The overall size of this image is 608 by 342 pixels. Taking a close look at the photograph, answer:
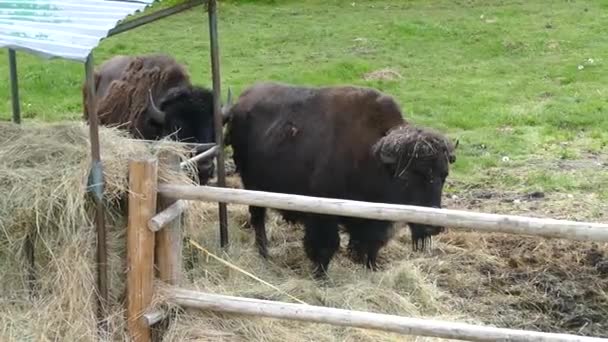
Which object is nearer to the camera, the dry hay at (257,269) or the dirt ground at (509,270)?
the dry hay at (257,269)

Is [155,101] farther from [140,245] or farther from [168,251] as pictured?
[140,245]

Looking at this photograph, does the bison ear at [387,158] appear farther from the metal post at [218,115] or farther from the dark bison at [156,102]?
the dark bison at [156,102]

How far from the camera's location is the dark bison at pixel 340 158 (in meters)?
7.00

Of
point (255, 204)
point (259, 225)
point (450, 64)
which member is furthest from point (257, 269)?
point (450, 64)

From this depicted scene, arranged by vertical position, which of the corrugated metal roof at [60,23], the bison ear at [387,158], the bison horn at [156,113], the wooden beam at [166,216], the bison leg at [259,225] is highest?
the corrugated metal roof at [60,23]

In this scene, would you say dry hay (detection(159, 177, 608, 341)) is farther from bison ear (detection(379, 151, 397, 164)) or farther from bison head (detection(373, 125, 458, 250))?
bison ear (detection(379, 151, 397, 164))

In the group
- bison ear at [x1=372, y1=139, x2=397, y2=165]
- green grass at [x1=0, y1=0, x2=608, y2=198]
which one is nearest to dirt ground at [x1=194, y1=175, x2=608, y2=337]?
bison ear at [x1=372, y1=139, x2=397, y2=165]

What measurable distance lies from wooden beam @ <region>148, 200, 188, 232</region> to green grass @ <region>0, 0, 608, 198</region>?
464cm

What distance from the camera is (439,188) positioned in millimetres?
6980

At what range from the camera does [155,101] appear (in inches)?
332

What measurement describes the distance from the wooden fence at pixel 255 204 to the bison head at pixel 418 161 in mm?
1725

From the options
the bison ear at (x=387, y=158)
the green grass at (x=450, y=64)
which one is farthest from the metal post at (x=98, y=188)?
the green grass at (x=450, y=64)

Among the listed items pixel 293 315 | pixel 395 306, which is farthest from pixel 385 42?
pixel 293 315

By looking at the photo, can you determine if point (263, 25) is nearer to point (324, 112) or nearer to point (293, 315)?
point (324, 112)
